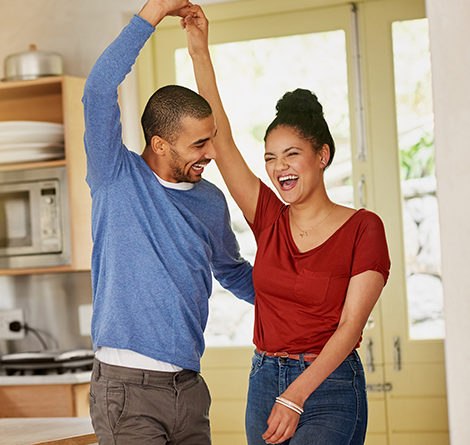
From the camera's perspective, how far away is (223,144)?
1.54 m

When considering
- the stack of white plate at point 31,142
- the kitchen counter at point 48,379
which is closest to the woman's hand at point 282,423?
the kitchen counter at point 48,379

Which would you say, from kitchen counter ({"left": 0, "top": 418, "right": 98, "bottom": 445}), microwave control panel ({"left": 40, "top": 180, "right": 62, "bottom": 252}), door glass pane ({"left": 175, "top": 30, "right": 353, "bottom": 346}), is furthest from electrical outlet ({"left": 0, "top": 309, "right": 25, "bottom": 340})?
kitchen counter ({"left": 0, "top": 418, "right": 98, "bottom": 445})

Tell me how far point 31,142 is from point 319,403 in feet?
5.67

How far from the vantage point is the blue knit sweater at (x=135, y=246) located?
47.3 inches

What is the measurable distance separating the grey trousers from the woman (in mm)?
161

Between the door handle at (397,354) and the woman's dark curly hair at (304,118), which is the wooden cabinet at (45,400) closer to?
the door handle at (397,354)

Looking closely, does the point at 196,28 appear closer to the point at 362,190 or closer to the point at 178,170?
the point at 178,170

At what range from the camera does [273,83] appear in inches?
104

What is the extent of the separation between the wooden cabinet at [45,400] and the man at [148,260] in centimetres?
115

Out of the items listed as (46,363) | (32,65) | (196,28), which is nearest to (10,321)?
(46,363)

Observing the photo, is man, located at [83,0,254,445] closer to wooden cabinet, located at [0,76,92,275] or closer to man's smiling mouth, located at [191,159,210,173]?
man's smiling mouth, located at [191,159,210,173]

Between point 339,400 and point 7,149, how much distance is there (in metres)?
1.80

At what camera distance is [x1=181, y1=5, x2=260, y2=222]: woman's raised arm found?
1.53m

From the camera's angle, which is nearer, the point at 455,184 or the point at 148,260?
the point at 455,184
